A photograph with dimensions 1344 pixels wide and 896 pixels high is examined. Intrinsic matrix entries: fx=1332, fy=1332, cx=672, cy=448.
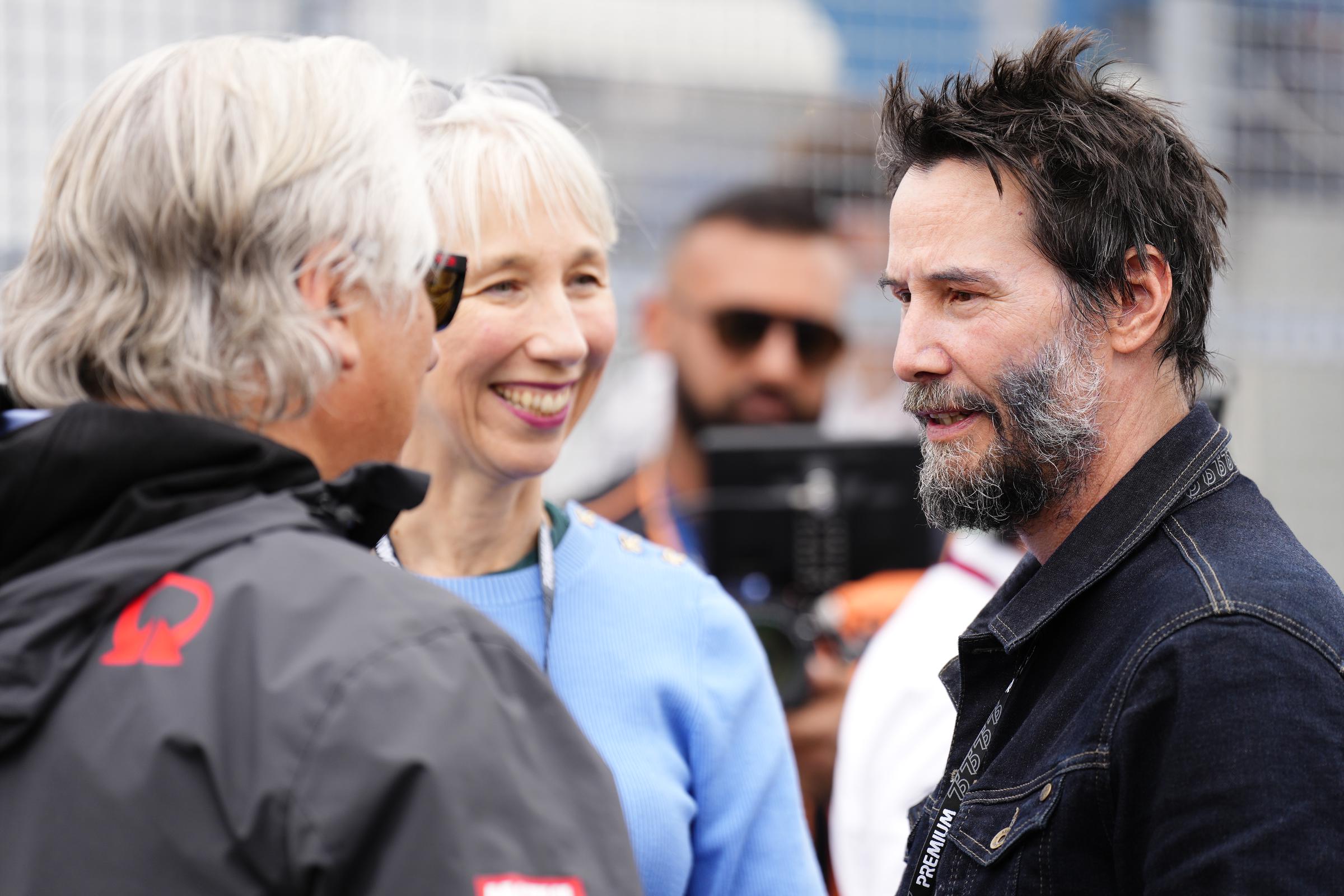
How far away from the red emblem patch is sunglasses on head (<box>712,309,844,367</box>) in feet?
12.0

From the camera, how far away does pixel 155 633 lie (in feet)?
3.31

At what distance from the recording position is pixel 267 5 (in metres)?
4.74

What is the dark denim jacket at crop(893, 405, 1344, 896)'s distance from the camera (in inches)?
47.4

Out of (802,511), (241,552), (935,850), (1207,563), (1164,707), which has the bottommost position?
(802,511)

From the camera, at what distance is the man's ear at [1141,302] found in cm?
162

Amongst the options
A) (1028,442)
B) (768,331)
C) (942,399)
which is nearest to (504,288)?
(942,399)

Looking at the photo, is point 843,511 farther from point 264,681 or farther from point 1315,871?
point 264,681

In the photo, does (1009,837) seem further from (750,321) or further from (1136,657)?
(750,321)

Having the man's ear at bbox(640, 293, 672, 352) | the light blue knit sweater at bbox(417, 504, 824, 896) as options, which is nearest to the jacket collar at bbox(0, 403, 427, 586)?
the light blue knit sweater at bbox(417, 504, 824, 896)

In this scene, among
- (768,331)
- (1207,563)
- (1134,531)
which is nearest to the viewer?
(1207,563)

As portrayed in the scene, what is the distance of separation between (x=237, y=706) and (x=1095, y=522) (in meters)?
1.00

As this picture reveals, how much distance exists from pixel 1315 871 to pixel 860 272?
199 inches

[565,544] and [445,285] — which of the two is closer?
[445,285]

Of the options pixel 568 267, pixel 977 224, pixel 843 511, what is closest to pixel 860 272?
pixel 843 511
